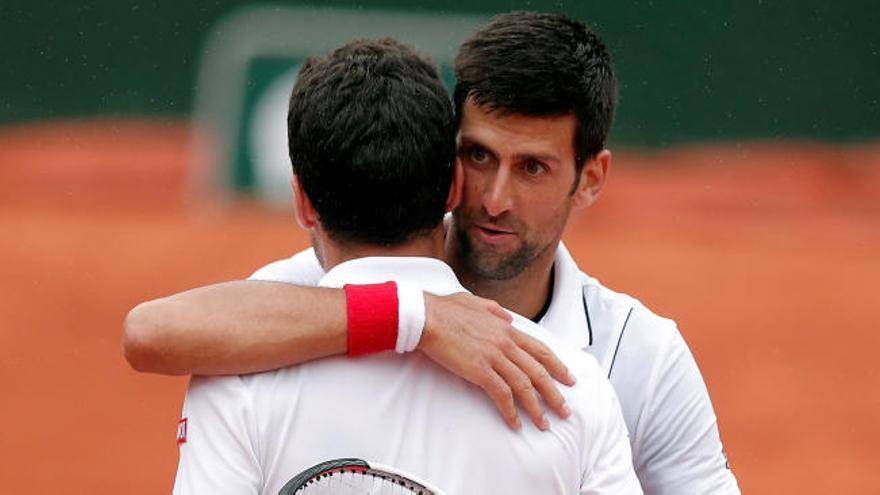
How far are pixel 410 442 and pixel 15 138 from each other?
57.1ft

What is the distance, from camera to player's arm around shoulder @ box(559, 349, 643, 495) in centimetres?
330

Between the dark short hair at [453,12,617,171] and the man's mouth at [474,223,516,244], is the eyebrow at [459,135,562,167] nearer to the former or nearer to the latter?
the dark short hair at [453,12,617,171]

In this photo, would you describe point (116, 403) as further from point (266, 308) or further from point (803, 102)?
point (803, 102)

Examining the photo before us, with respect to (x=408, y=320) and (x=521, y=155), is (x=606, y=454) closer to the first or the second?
(x=408, y=320)

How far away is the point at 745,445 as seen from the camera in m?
11.1

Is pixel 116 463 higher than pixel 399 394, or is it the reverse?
pixel 399 394

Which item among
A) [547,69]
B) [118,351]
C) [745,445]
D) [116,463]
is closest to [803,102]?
[745,445]

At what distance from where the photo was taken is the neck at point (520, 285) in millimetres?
4414

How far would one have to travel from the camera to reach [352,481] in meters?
3.13

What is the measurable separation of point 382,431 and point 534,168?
1254 millimetres

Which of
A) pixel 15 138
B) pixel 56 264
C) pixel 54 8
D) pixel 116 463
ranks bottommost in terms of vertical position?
pixel 116 463

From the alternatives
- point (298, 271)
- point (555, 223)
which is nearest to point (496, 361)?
point (555, 223)

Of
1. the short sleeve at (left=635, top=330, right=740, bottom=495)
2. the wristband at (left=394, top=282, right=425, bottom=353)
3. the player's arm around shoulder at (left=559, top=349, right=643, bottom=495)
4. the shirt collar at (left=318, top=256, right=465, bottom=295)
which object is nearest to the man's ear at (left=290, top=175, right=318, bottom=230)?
the shirt collar at (left=318, top=256, right=465, bottom=295)

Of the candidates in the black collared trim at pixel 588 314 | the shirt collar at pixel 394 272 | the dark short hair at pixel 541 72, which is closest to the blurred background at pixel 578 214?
the black collared trim at pixel 588 314
